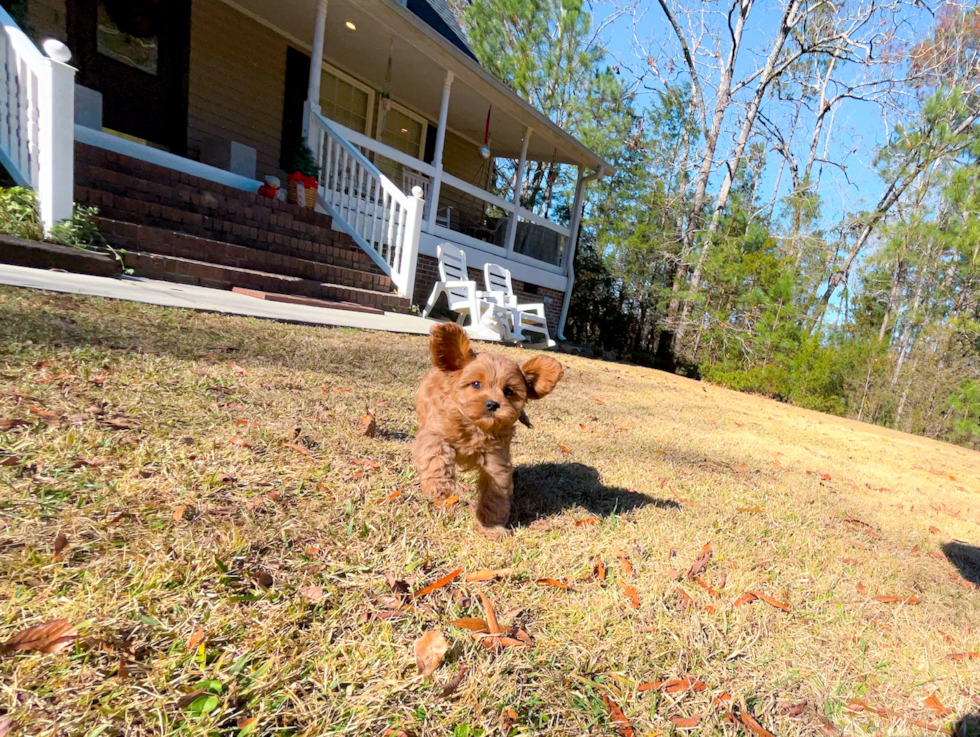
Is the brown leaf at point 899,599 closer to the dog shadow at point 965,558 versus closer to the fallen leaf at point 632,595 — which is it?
the dog shadow at point 965,558

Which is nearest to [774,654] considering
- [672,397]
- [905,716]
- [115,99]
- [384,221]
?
[905,716]

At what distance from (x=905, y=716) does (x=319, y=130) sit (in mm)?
9768

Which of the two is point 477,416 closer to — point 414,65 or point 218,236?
point 218,236

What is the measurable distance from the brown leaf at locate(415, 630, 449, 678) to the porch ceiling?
30.8 feet

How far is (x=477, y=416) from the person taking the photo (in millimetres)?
1939

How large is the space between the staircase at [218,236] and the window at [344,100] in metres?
5.20

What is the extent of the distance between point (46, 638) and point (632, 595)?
164 cm

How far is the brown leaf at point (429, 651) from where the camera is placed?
129cm

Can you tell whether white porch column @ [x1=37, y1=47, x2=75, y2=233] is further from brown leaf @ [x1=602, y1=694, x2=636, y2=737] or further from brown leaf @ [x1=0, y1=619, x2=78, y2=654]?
brown leaf @ [x1=602, y1=694, x2=636, y2=737]

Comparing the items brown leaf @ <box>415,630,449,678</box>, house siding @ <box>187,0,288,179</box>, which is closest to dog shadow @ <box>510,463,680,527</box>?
brown leaf @ <box>415,630,449,678</box>

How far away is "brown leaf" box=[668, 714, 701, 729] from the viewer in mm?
1310

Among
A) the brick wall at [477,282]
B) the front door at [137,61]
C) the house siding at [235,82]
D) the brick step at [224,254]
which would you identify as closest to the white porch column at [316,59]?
the house siding at [235,82]

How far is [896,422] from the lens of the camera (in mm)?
11227

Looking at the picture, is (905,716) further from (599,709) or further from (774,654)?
(599,709)
